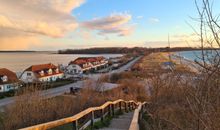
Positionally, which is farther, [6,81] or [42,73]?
[42,73]

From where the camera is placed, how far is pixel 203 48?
3.23 m

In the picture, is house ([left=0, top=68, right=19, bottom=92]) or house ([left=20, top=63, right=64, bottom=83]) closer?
house ([left=0, top=68, right=19, bottom=92])

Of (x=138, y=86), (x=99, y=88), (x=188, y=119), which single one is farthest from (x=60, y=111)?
(x=138, y=86)

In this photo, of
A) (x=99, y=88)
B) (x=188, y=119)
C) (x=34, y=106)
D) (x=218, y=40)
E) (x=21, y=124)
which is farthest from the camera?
(x=99, y=88)

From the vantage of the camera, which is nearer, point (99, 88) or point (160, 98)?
point (160, 98)

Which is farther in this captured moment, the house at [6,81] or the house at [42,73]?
the house at [42,73]

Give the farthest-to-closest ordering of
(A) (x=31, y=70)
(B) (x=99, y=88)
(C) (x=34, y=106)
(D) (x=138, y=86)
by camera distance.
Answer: (A) (x=31, y=70) → (D) (x=138, y=86) → (B) (x=99, y=88) → (C) (x=34, y=106)

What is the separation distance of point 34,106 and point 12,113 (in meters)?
1.10

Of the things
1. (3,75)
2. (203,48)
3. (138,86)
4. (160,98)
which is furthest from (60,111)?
(3,75)

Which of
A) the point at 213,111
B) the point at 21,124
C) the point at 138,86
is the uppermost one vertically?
the point at 213,111

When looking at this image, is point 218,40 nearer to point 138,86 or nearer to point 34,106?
point 34,106

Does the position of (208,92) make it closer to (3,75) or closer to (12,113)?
(12,113)

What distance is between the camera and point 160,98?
9375mm

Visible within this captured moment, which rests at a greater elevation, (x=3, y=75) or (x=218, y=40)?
(x=218, y=40)
